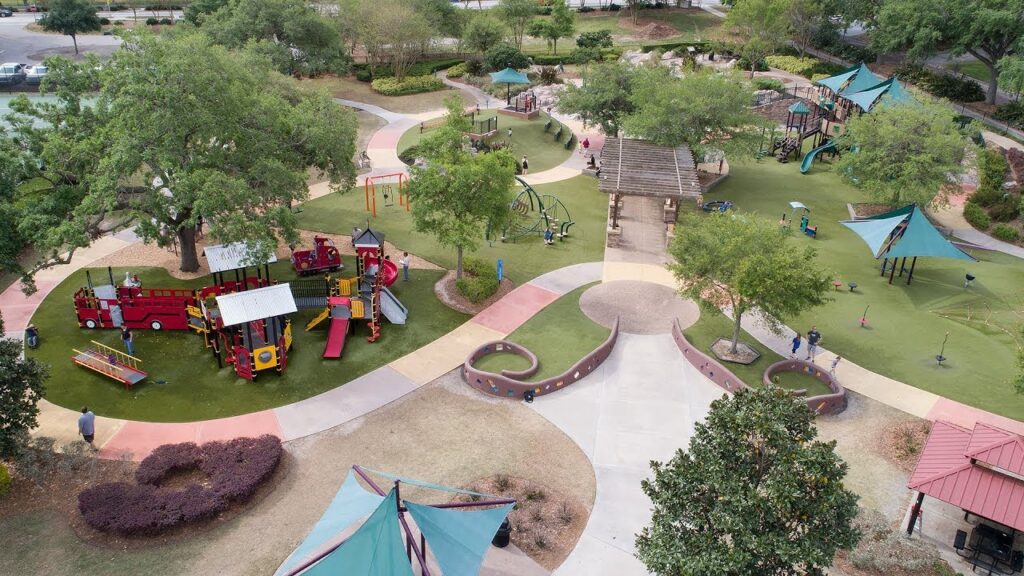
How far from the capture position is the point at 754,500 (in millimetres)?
16641

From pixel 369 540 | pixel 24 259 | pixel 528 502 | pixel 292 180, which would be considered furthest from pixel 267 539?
pixel 24 259

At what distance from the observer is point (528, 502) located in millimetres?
23344

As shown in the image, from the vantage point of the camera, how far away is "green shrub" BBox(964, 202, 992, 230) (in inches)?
1795

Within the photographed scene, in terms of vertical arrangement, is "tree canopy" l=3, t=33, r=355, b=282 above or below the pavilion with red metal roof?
above

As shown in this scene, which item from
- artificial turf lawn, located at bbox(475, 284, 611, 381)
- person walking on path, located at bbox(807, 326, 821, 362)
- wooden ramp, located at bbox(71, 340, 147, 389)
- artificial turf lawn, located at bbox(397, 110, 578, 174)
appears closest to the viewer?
wooden ramp, located at bbox(71, 340, 147, 389)

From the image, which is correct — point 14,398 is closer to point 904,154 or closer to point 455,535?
point 455,535

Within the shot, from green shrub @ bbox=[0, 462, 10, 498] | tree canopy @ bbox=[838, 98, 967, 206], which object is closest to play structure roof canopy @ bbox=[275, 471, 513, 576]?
green shrub @ bbox=[0, 462, 10, 498]

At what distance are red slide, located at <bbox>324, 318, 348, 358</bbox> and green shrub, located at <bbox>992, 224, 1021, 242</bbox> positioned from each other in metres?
37.8

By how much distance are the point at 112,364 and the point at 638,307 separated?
73.0ft

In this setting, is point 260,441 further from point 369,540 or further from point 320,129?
point 320,129

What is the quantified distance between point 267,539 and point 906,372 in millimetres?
25350

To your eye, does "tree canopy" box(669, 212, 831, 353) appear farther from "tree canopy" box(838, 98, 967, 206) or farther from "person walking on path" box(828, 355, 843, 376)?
"tree canopy" box(838, 98, 967, 206)

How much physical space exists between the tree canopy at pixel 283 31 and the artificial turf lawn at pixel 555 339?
33745 mm

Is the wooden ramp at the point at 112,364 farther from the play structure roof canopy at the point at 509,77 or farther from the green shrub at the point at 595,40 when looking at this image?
the green shrub at the point at 595,40
